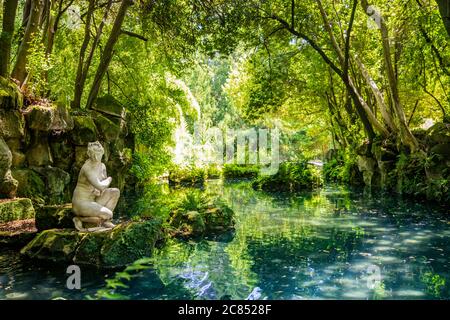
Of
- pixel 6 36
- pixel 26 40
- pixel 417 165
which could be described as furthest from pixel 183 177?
pixel 6 36

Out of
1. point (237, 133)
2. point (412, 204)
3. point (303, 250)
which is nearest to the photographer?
point (303, 250)

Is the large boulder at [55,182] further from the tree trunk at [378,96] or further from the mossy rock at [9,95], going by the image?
the tree trunk at [378,96]

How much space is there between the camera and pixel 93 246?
6832 mm

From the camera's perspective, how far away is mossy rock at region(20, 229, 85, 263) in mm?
6844

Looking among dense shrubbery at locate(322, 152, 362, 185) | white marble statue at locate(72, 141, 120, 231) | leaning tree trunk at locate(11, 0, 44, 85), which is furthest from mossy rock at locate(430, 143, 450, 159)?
leaning tree trunk at locate(11, 0, 44, 85)

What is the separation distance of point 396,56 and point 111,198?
1427cm

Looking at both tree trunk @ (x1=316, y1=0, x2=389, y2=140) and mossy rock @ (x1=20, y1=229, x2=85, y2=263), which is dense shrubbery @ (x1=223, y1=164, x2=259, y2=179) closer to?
tree trunk @ (x1=316, y1=0, x2=389, y2=140)

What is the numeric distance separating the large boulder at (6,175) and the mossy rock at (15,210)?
643 millimetres

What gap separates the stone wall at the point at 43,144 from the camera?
32.6ft

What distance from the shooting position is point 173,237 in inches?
368

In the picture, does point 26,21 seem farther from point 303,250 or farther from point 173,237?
point 303,250

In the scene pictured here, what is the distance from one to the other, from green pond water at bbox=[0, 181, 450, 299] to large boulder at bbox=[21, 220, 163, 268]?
0.81 ft

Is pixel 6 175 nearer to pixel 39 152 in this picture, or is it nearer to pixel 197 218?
pixel 39 152
